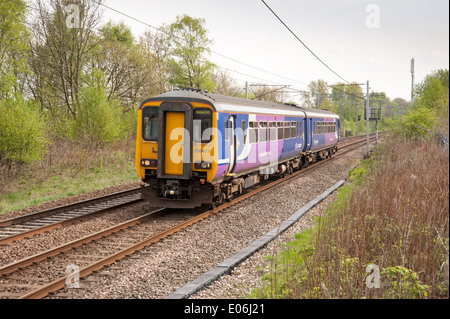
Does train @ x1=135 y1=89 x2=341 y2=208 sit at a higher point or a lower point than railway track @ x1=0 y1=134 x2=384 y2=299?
higher

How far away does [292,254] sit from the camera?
7367 millimetres

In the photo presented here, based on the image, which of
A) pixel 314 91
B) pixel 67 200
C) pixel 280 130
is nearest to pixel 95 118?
pixel 67 200

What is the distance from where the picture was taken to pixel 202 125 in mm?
10891

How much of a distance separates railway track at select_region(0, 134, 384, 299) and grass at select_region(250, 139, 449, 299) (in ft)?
9.29

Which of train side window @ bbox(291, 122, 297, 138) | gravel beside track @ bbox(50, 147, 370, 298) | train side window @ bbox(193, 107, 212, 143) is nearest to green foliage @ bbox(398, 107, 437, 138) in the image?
train side window @ bbox(291, 122, 297, 138)

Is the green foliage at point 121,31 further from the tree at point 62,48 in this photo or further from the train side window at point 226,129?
the train side window at point 226,129

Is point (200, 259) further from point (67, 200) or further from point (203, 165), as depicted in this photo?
point (67, 200)

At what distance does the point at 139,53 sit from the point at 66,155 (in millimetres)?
12312

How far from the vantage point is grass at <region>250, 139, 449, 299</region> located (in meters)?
4.93

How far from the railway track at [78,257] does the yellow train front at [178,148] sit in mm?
802

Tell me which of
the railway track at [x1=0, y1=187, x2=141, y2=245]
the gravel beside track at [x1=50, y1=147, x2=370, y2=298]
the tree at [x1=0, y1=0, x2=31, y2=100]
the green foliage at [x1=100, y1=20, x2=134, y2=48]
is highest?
the green foliage at [x1=100, y1=20, x2=134, y2=48]

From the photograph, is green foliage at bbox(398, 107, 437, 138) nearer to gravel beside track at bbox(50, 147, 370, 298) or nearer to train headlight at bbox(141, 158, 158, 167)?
gravel beside track at bbox(50, 147, 370, 298)

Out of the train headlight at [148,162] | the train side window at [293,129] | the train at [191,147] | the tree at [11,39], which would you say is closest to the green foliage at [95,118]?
the tree at [11,39]
